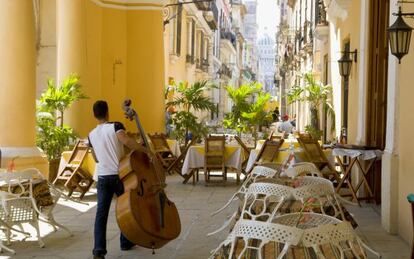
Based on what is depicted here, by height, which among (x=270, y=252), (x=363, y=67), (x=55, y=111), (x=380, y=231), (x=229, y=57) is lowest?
(x=380, y=231)

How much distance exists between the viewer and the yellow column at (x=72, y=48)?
1225 centimetres

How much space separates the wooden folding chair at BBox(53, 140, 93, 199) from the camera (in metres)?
Result: 9.48

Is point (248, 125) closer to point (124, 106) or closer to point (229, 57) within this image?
point (124, 106)

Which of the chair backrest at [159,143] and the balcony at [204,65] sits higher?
the balcony at [204,65]

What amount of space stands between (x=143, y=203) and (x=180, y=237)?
1.64 metres

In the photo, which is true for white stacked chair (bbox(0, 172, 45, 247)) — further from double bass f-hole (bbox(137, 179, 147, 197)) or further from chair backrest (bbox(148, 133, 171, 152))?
chair backrest (bbox(148, 133, 171, 152))

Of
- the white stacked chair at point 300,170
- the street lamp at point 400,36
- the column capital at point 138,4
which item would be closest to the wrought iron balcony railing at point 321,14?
the column capital at point 138,4

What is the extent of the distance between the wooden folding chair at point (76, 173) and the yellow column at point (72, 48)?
2.57m

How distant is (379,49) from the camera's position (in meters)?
8.89

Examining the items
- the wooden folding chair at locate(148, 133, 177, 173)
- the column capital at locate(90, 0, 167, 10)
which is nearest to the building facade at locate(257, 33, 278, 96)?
the column capital at locate(90, 0, 167, 10)

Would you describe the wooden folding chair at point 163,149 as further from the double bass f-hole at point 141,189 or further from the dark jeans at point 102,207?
the double bass f-hole at point 141,189

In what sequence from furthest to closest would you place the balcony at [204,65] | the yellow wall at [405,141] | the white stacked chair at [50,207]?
the balcony at [204,65], the white stacked chair at [50,207], the yellow wall at [405,141]

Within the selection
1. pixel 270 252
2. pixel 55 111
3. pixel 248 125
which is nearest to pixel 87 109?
pixel 55 111

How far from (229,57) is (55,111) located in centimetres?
4771
